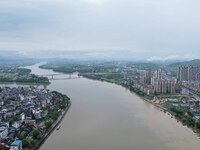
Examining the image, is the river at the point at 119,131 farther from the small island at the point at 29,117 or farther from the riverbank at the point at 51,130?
the small island at the point at 29,117

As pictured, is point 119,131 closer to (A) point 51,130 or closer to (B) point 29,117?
(A) point 51,130

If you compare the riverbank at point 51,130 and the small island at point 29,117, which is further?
the small island at point 29,117

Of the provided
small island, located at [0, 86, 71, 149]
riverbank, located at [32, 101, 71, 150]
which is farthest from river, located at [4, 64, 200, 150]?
small island, located at [0, 86, 71, 149]

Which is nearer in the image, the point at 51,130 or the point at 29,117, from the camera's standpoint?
the point at 51,130

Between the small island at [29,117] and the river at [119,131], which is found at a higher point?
the small island at [29,117]

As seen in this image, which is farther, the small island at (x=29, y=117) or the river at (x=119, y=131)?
the small island at (x=29, y=117)

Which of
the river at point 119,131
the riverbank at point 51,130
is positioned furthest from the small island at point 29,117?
the river at point 119,131

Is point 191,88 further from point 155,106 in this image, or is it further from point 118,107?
point 118,107

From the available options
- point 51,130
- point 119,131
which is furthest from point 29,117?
point 119,131

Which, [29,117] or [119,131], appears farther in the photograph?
[29,117]
